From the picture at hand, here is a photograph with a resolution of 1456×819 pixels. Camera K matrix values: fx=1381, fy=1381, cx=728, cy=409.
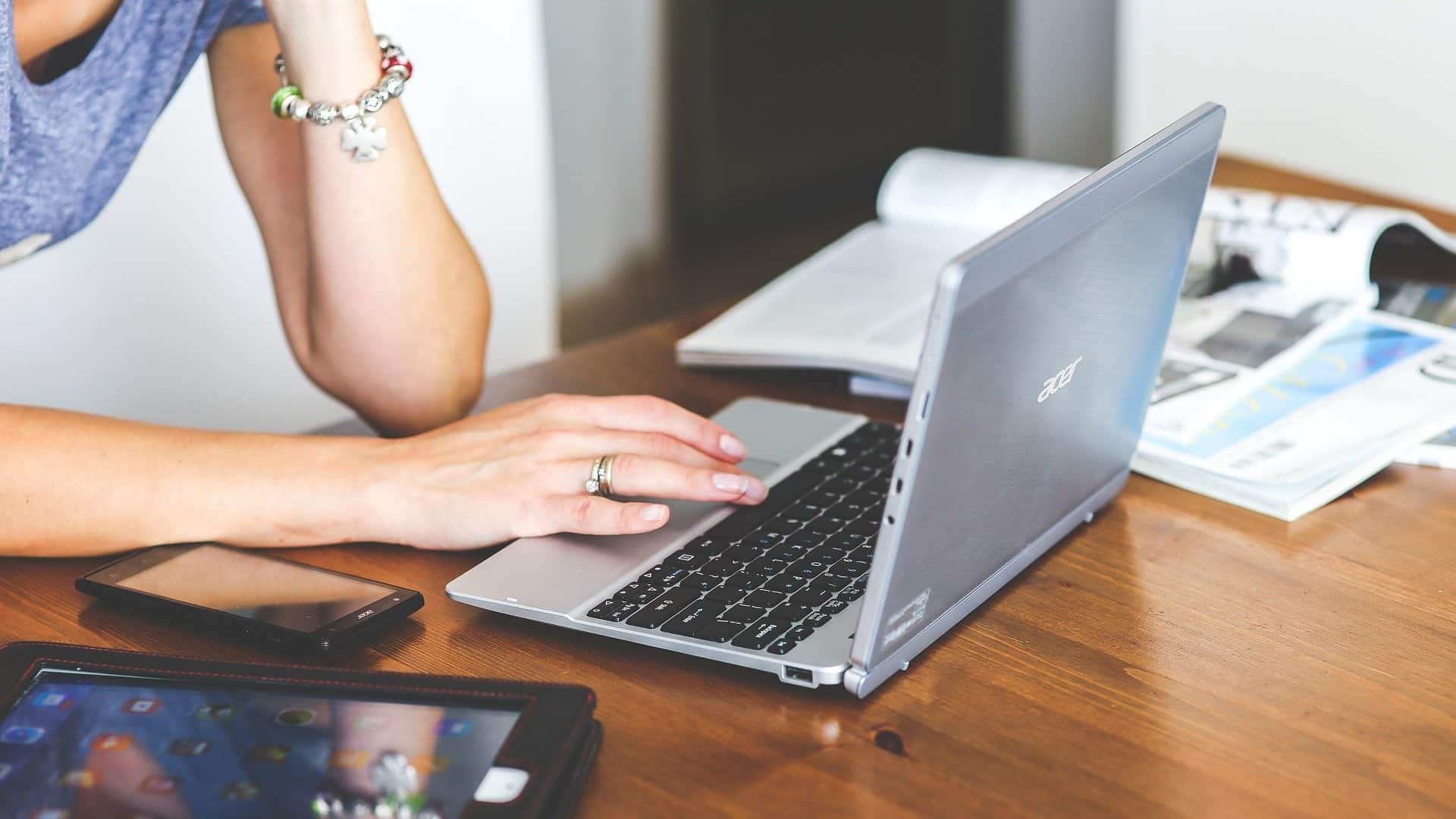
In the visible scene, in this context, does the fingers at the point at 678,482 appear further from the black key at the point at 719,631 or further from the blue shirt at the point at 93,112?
the blue shirt at the point at 93,112

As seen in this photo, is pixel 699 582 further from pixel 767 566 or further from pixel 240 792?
pixel 240 792

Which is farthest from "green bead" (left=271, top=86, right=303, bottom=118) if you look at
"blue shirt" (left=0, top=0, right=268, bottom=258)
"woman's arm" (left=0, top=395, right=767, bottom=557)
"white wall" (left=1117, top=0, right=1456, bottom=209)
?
"white wall" (left=1117, top=0, right=1456, bottom=209)

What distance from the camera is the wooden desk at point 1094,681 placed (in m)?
0.60

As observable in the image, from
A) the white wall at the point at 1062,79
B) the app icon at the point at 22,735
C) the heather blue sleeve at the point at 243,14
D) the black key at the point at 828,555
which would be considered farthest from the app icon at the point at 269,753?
the white wall at the point at 1062,79

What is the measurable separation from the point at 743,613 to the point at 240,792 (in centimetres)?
25

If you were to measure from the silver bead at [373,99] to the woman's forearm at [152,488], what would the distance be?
0.28 metres

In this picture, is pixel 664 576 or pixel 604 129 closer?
pixel 664 576

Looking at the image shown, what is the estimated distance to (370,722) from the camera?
0.60 metres

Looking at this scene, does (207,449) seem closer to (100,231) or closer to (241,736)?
(241,736)

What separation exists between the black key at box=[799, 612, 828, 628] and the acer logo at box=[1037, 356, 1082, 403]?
0.15 m

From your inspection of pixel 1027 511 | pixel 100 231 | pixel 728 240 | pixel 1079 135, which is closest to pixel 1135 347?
pixel 1027 511

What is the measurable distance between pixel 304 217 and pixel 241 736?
0.64 metres

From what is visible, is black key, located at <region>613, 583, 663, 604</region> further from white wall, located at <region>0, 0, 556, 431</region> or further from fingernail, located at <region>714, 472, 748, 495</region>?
white wall, located at <region>0, 0, 556, 431</region>

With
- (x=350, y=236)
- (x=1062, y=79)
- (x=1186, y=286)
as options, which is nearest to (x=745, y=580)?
(x=350, y=236)
